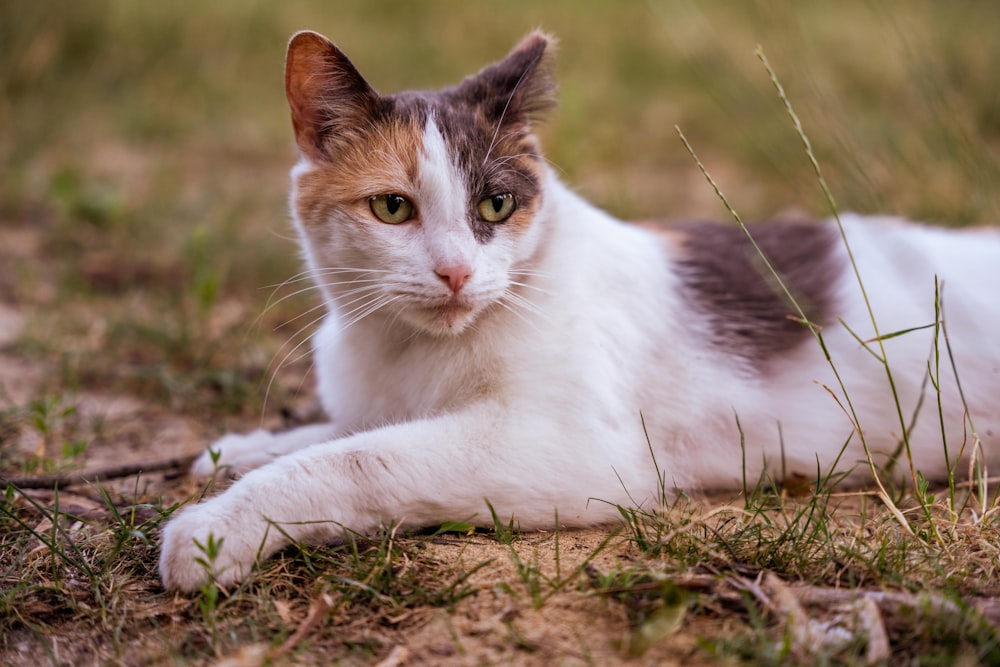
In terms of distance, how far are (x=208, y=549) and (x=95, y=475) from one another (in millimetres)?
791

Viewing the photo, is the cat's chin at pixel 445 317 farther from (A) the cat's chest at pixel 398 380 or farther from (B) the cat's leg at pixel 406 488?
(B) the cat's leg at pixel 406 488

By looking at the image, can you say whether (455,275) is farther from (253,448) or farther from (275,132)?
(275,132)

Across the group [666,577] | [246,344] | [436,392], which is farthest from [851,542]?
[246,344]

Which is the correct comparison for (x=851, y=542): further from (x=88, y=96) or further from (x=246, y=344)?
(x=88, y=96)

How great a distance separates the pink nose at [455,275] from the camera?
1.98 m

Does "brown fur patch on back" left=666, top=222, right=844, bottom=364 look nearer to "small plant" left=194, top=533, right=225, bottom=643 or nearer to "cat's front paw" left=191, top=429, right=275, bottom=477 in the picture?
"cat's front paw" left=191, top=429, right=275, bottom=477

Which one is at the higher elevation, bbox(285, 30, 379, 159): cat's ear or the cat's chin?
bbox(285, 30, 379, 159): cat's ear

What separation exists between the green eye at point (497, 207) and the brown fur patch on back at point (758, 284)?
24.8 inches

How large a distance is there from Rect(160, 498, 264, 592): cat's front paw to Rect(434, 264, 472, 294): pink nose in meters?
0.69

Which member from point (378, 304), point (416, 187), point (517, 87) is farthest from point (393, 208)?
point (517, 87)

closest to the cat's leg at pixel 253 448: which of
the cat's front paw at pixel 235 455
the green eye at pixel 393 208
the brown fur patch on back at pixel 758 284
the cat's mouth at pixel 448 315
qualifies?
the cat's front paw at pixel 235 455

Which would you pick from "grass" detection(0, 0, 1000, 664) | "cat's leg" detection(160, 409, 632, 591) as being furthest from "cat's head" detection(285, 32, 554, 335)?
"grass" detection(0, 0, 1000, 664)

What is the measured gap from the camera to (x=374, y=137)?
2.23 metres

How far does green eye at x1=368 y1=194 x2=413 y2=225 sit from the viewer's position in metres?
2.12
